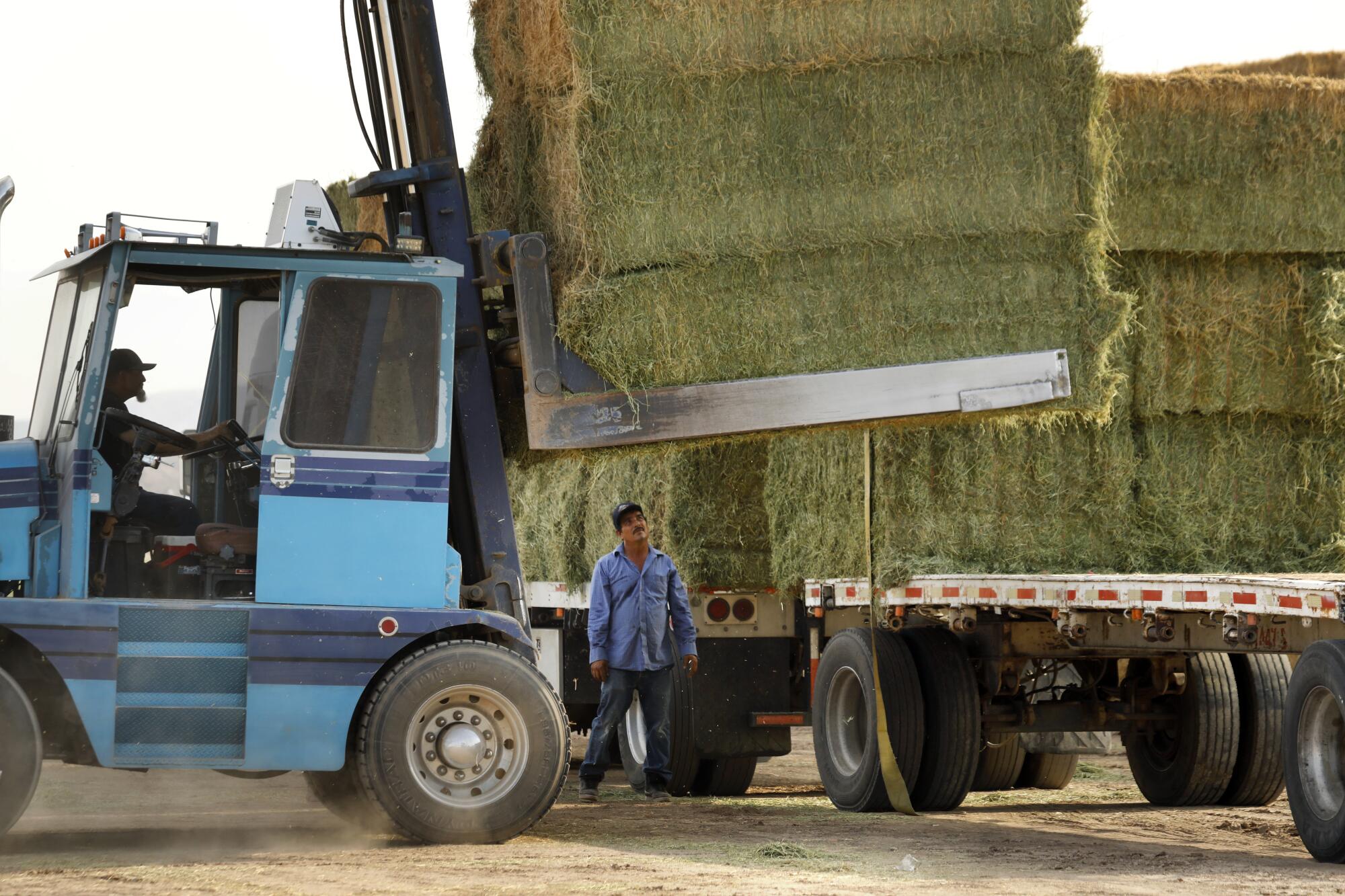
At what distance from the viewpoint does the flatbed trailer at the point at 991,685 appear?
343 inches

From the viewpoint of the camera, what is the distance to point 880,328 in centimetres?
822

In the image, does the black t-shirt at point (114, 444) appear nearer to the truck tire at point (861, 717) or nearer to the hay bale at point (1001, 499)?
the hay bale at point (1001, 499)

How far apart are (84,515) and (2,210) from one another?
139cm

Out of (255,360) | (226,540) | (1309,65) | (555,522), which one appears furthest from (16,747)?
(1309,65)

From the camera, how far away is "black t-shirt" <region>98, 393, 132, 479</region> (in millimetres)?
7629

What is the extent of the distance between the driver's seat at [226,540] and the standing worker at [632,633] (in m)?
3.13

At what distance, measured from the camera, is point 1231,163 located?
10.4m

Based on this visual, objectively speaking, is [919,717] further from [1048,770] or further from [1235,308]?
[1235,308]

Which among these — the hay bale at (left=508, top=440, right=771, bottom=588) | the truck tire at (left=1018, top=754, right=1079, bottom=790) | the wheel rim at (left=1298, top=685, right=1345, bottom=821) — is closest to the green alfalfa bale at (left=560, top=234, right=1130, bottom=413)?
the wheel rim at (left=1298, top=685, right=1345, bottom=821)

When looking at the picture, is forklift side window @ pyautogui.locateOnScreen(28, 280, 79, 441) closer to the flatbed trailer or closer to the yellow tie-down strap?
the yellow tie-down strap

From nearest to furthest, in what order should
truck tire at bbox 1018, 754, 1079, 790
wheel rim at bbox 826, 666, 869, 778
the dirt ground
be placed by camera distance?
1. the dirt ground
2. wheel rim at bbox 826, 666, 869, 778
3. truck tire at bbox 1018, 754, 1079, 790

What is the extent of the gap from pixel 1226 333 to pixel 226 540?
611 cm

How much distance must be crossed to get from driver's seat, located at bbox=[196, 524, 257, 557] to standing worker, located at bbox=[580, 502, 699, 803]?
10.3 ft

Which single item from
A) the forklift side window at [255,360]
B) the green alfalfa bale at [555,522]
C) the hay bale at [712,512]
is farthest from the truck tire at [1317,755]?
the green alfalfa bale at [555,522]
